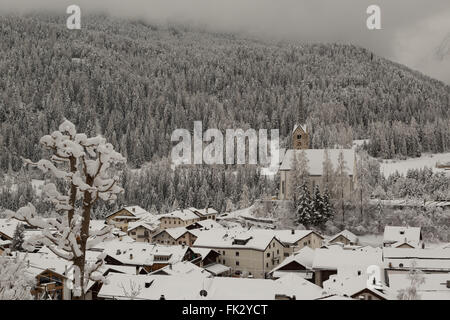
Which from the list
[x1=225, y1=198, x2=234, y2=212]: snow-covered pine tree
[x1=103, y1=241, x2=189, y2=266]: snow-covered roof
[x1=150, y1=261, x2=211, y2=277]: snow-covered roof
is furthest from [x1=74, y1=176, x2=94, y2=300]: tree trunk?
[x1=225, y1=198, x2=234, y2=212]: snow-covered pine tree

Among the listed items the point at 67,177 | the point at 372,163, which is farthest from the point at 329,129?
the point at 67,177

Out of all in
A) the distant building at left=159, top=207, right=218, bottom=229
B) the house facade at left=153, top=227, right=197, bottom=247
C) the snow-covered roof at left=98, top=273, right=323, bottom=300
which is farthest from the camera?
the distant building at left=159, top=207, right=218, bottom=229

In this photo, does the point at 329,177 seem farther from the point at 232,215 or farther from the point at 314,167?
the point at 232,215

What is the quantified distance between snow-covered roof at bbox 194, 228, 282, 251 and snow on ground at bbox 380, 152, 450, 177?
212 feet

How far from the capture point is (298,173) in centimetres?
6262

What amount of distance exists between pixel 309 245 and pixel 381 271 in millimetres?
16884

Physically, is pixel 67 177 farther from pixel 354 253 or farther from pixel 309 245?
pixel 309 245

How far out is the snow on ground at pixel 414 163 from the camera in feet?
368

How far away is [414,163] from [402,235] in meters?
74.9

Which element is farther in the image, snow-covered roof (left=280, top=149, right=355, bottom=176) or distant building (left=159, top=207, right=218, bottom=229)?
distant building (left=159, top=207, right=218, bottom=229)

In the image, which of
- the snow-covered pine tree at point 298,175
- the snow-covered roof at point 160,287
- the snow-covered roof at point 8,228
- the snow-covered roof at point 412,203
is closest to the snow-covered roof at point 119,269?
the snow-covered roof at point 160,287

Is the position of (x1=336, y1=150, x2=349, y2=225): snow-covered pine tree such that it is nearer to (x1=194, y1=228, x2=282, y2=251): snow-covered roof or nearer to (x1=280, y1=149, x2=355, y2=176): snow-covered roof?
(x1=280, y1=149, x2=355, y2=176): snow-covered roof

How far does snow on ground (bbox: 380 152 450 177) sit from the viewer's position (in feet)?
368
